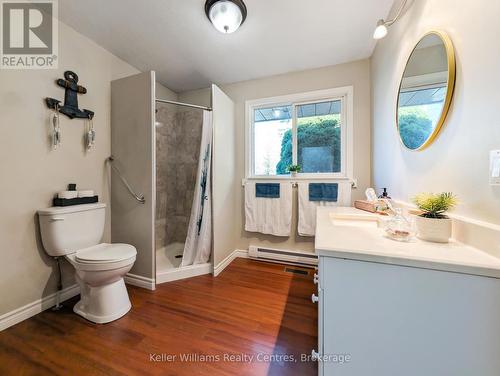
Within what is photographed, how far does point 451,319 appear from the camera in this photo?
0.62m

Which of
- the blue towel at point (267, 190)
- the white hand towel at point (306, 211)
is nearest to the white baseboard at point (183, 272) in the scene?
the blue towel at point (267, 190)

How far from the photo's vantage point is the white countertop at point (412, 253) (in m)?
0.60

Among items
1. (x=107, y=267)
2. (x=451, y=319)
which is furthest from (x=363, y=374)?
(x=107, y=267)

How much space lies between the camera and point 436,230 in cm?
80

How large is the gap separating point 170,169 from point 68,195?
132cm

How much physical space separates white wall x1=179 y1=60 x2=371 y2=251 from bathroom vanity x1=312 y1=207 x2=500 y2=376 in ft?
5.13

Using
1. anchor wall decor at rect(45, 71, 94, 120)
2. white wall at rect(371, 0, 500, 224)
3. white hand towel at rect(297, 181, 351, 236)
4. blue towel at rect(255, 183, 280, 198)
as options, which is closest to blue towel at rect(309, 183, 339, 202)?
white hand towel at rect(297, 181, 351, 236)

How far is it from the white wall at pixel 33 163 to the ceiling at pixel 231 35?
1.22ft

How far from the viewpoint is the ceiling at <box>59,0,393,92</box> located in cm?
146

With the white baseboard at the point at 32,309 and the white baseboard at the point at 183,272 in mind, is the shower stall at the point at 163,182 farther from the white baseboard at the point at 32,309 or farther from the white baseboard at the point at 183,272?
the white baseboard at the point at 32,309

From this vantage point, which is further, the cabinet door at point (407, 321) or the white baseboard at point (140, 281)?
the white baseboard at point (140, 281)

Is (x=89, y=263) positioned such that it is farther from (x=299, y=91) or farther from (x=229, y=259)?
(x=299, y=91)

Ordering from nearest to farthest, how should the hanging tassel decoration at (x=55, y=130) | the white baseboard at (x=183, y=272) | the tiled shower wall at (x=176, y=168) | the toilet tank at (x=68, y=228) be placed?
the toilet tank at (x=68, y=228)
the hanging tassel decoration at (x=55, y=130)
the white baseboard at (x=183, y=272)
the tiled shower wall at (x=176, y=168)

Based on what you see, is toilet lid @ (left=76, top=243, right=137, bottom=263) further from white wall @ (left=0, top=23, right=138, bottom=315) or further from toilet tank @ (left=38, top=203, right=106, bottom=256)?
white wall @ (left=0, top=23, right=138, bottom=315)
